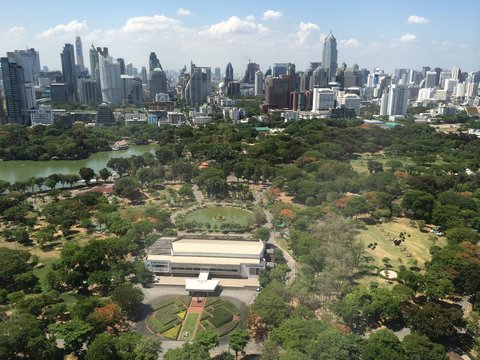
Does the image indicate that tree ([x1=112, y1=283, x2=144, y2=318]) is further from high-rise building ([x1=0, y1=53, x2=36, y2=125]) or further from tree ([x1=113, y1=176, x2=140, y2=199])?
high-rise building ([x1=0, y1=53, x2=36, y2=125])

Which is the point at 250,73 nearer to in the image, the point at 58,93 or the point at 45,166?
the point at 58,93

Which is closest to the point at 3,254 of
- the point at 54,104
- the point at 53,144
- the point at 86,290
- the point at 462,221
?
the point at 86,290

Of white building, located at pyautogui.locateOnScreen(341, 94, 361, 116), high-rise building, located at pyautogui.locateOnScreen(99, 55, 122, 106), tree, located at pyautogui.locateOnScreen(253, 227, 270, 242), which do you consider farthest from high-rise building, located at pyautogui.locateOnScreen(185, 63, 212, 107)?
tree, located at pyautogui.locateOnScreen(253, 227, 270, 242)

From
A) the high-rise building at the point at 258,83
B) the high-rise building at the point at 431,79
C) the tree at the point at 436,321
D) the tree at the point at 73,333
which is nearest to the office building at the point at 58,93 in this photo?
the high-rise building at the point at 258,83

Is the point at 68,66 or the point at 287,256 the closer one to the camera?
the point at 287,256

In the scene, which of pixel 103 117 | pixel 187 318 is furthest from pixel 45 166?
pixel 187 318

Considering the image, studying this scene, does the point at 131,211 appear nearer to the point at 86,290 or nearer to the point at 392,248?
the point at 86,290
